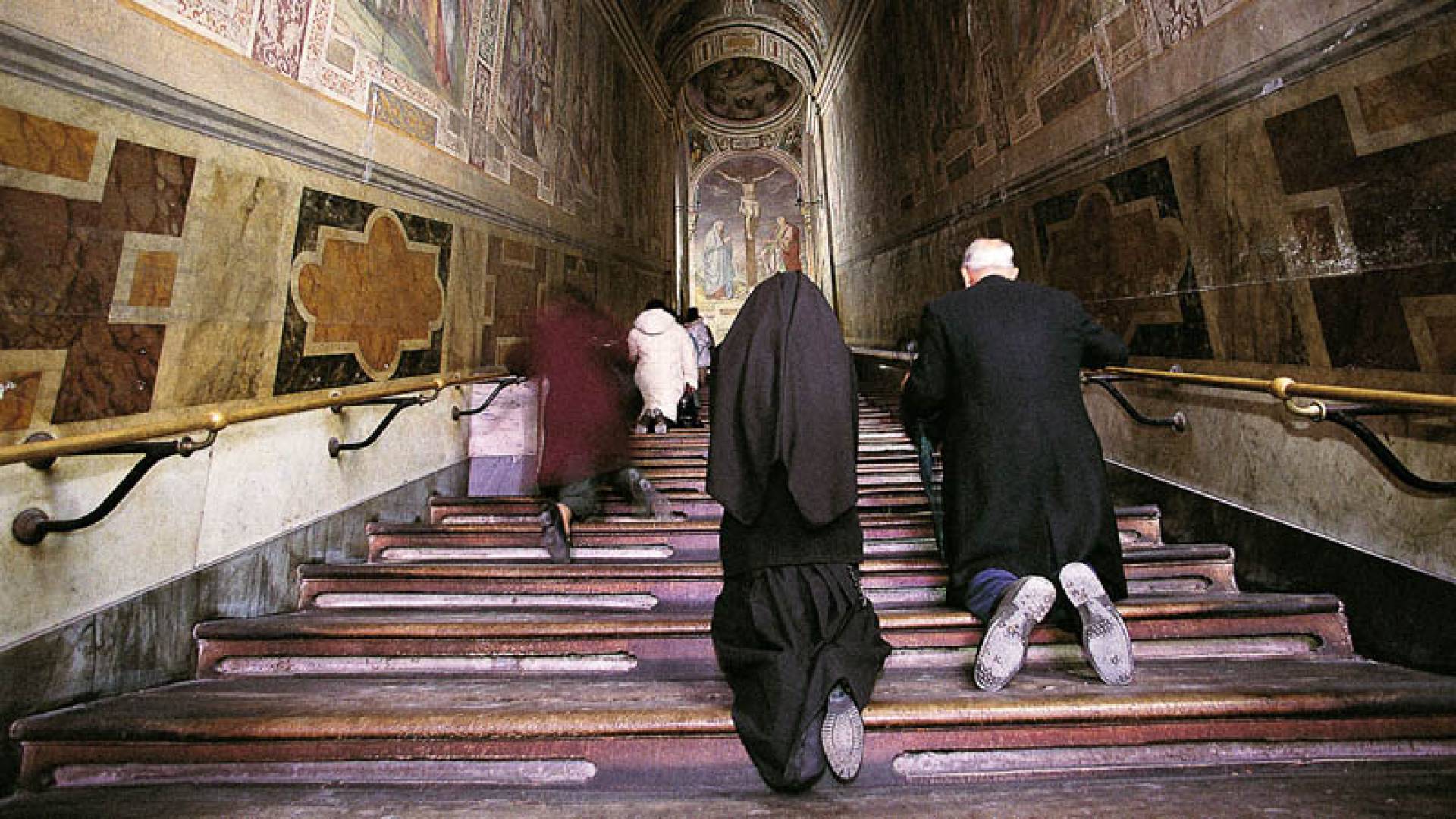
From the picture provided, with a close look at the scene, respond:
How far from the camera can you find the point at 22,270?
75.7 inches

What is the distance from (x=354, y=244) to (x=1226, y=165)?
4561 millimetres

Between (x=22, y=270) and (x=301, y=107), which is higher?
(x=301, y=107)

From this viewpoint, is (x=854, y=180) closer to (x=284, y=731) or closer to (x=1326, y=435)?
(x=1326, y=435)

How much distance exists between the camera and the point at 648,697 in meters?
1.86

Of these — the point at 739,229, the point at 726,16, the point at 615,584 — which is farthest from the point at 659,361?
the point at 739,229

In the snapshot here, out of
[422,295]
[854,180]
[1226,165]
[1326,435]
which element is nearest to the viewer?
[1326,435]

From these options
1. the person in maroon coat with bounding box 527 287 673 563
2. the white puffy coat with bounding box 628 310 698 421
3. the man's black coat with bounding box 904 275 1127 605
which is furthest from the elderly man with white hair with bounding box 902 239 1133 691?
the white puffy coat with bounding box 628 310 698 421

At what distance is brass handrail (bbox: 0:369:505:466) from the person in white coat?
1.76 m

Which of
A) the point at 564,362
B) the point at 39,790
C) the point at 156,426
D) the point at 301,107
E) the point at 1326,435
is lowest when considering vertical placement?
the point at 39,790

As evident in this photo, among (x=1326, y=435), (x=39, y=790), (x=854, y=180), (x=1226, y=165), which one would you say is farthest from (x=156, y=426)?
(x=854, y=180)

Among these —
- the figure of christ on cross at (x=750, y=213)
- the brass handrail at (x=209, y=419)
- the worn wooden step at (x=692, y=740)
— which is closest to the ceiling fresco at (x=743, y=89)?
the figure of christ on cross at (x=750, y=213)

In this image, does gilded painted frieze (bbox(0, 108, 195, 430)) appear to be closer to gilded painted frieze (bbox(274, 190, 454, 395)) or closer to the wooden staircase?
gilded painted frieze (bbox(274, 190, 454, 395))

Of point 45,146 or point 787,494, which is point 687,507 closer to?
point 787,494

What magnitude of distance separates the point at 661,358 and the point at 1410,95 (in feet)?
14.7
